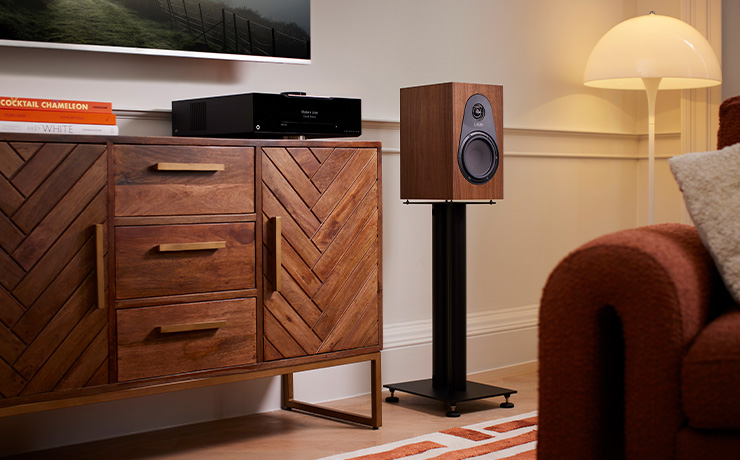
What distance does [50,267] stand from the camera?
1.95 meters

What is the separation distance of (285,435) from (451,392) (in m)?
0.61

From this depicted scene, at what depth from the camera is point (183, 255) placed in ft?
7.00

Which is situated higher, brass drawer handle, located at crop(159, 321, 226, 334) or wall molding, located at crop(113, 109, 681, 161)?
wall molding, located at crop(113, 109, 681, 161)

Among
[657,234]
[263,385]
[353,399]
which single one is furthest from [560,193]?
[657,234]

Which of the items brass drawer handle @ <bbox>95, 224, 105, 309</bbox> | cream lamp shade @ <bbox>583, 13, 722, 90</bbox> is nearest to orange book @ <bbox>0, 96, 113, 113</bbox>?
brass drawer handle @ <bbox>95, 224, 105, 309</bbox>

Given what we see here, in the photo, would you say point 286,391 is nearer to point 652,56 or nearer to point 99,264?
point 99,264

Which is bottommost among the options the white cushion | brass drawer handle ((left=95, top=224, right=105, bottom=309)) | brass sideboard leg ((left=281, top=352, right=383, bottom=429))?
brass sideboard leg ((left=281, top=352, right=383, bottom=429))

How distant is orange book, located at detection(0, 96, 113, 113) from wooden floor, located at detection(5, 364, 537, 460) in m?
0.95

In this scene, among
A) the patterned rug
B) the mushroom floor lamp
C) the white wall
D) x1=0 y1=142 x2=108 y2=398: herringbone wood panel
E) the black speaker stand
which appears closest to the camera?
x1=0 y1=142 x2=108 y2=398: herringbone wood panel

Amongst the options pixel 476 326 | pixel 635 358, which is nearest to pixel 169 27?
pixel 476 326

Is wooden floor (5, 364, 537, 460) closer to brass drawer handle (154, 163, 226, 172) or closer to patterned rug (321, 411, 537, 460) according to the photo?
patterned rug (321, 411, 537, 460)

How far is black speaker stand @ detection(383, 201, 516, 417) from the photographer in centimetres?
276

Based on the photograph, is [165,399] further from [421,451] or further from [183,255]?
[421,451]

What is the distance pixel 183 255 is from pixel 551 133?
1.96 meters
